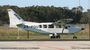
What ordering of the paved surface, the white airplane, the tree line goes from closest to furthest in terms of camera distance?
the paved surface, the white airplane, the tree line

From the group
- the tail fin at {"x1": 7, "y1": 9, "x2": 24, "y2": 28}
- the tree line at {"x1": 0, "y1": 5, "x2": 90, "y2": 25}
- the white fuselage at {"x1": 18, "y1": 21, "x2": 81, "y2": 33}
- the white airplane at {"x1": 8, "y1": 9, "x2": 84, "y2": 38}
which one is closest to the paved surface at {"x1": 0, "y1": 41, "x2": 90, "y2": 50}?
the white airplane at {"x1": 8, "y1": 9, "x2": 84, "y2": 38}

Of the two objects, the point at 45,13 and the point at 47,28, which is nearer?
the point at 47,28

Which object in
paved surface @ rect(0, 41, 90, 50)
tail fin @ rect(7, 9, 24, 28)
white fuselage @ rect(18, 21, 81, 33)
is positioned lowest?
white fuselage @ rect(18, 21, 81, 33)

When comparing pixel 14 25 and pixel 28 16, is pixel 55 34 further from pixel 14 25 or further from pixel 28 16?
pixel 28 16

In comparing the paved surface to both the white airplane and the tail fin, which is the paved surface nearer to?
the white airplane

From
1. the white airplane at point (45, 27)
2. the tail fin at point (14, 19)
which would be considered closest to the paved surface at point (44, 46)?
the white airplane at point (45, 27)

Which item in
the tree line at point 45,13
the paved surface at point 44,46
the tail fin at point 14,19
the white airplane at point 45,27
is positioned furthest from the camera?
the tree line at point 45,13

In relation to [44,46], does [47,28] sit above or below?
below

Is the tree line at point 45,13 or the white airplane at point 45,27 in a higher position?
the tree line at point 45,13

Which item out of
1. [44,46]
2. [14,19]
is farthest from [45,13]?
[44,46]

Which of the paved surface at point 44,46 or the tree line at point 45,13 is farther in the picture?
the tree line at point 45,13

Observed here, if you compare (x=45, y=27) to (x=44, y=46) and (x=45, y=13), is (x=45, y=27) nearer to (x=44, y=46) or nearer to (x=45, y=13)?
(x=45, y=13)

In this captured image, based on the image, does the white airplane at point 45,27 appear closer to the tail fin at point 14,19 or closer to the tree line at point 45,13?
the tail fin at point 14,19

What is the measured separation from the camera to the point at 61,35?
45.6 m
